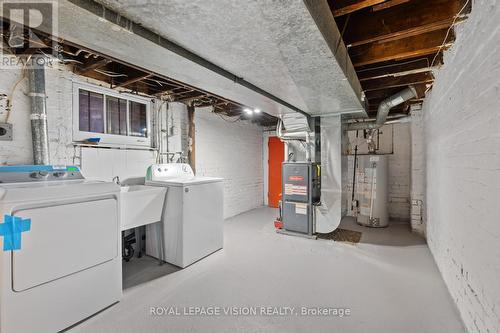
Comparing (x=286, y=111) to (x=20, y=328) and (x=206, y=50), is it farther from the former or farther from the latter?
(x=20, y=328)

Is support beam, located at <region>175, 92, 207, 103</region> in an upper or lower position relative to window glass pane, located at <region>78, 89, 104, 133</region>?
upper

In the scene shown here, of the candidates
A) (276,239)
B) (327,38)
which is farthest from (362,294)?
(327,38)

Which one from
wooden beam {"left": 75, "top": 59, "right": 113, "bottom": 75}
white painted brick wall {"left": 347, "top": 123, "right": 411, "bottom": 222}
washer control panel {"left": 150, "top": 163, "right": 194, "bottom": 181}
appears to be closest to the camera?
wooden beam {"left": 75, "top": 59, "right": 113, "bottom": 75}

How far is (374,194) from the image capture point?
4.26 m

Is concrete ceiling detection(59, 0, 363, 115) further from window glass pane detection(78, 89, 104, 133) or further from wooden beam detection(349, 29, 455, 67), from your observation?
window glass pane detection(78, 89, 104, 133)

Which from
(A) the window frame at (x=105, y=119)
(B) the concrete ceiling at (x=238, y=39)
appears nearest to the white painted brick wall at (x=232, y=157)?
(A) the window frame at (x=105, y=119)

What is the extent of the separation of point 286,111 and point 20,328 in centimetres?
357

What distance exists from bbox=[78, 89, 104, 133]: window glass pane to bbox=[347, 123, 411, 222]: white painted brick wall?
207 inches

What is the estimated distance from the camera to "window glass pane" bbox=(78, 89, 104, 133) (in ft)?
8.51

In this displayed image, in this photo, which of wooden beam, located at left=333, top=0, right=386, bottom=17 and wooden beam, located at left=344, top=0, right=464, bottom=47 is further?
wooden beam, located at left=344, top=0, right=464, bottom=47

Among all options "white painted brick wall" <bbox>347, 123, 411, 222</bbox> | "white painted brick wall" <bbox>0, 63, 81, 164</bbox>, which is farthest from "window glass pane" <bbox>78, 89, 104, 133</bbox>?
"white painted brick wall" <bbox>347, 123, 411, 222</bbox>

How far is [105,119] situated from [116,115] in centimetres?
17

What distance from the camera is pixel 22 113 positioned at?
2.10 m

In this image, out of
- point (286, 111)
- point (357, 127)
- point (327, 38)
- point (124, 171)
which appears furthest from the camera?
point (357, 127)
